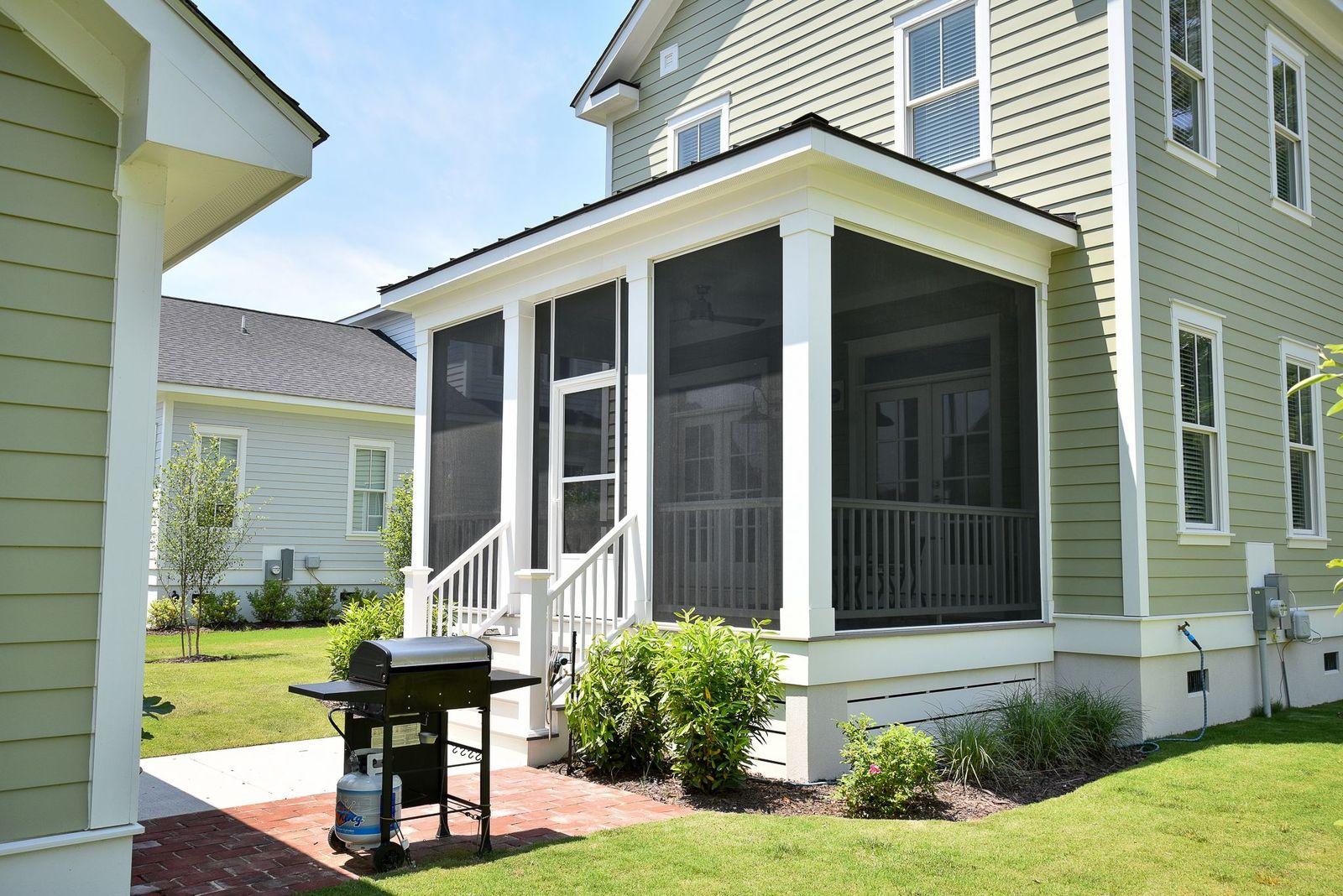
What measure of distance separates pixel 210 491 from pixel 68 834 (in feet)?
36.1

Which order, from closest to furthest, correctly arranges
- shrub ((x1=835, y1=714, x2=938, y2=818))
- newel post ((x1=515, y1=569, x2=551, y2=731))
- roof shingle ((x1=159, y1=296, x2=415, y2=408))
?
1. shrub ((x1=835, y1=714, x2=938, y2=818))
2. newel post ((x1=515, y1=569, x2=551, y2=731))
3. roof shingle ((x1=159, y1=296, x2=415, y2=408))

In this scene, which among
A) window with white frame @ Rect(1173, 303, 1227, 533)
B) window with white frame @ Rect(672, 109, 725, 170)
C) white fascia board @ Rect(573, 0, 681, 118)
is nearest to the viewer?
window with white frame @ Rect(1173, 303, 1227, 533)

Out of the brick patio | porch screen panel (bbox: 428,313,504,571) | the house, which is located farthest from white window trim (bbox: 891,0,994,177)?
the house

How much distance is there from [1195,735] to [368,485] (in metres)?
15.6

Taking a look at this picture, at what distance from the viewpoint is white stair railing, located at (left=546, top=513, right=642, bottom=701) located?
7613 mm

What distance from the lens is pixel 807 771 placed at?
21.5ft

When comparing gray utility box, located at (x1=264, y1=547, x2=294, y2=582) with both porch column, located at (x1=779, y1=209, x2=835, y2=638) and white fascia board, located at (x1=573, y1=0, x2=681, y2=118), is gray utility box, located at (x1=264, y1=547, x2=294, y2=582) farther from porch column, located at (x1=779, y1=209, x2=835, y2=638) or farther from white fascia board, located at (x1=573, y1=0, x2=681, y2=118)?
porch column, located at (x1=779, y1=209, x2=835, y2=638)

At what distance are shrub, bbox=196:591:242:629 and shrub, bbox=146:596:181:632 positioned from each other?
41 centimetres

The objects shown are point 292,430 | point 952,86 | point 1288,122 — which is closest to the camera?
point 952,86

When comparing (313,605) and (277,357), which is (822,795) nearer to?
(313,605)

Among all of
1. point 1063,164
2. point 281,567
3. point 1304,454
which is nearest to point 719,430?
point 1063,164

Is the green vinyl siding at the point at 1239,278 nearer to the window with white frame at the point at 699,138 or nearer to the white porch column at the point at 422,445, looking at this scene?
the window with white frame at the point at 699,138

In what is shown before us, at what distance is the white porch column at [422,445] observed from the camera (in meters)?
10.6

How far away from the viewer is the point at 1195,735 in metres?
8.67
